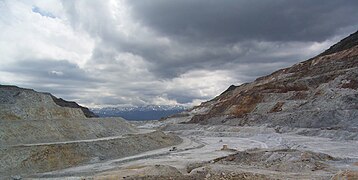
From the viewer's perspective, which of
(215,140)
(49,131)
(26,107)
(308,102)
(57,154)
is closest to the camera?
(57,154)

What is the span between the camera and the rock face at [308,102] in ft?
184

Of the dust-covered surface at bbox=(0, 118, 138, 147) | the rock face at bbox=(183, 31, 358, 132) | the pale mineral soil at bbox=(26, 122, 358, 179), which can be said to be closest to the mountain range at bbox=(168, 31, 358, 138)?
the rock face at bbox=(183, 31, 358, 132)

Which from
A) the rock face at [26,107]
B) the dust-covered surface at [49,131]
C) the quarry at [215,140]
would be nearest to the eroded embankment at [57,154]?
the quarry at [215,140]

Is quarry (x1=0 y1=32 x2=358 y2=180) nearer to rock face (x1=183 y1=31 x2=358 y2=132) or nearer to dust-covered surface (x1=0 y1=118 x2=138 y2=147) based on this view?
dust-covered surface (x1=0 y1=118 x2=138 y2=147)

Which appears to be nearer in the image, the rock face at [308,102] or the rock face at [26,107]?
the rock face at [26,107]

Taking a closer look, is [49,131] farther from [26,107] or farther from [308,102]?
[308,102]

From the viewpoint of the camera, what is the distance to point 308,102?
220 ft

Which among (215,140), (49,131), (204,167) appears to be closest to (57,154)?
(49,131)

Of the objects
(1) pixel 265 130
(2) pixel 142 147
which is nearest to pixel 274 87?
(1) pixel 265 130

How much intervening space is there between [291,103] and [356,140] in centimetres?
2847

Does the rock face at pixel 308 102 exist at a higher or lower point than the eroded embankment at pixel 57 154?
higher

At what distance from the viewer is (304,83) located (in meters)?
82.9

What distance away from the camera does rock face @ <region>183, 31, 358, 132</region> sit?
5612 cm

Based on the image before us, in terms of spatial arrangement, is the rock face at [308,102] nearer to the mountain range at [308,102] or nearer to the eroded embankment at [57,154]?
the mountain range at [308,102]
